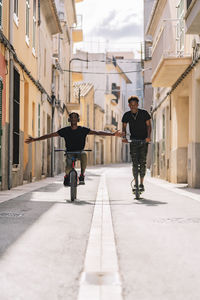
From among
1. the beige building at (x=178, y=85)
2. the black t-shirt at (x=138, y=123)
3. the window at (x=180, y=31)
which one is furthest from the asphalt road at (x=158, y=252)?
the window at (x=180, y=31)

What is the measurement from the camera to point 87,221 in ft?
20.6

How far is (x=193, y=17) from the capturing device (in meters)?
12.8

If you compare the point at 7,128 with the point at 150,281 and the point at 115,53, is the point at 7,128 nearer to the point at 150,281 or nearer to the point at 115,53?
the point at 150,281

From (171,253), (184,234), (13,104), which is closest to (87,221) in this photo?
(184,234)

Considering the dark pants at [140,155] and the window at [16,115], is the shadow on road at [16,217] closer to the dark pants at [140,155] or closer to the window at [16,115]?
the dark pants at [140,155]

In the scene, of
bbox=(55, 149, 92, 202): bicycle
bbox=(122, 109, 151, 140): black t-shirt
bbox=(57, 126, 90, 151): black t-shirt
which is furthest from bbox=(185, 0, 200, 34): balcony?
bbox=(55, 149, 92, 202): bicycle

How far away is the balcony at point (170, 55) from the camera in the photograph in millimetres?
16031

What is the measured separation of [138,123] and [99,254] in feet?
17.7

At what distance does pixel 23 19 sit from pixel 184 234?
12.4 m

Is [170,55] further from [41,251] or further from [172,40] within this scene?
[41,251]

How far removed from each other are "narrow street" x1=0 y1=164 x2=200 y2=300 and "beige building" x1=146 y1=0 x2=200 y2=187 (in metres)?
7.62

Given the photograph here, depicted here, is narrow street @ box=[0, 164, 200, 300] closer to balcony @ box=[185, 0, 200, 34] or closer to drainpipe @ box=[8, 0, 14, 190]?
drainpipe @ box=[8, 0, 14, 190]

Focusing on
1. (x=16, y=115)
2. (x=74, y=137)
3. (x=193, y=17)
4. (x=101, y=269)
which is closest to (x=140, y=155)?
(x=74, y=137)

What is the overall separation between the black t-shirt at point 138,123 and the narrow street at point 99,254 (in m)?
2.27
